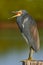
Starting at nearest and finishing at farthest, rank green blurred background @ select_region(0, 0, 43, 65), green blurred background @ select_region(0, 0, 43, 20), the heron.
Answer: the heron
green blurred background @ select_region(0, 0, 43, 65)
green blurred background @ select_region(0, 0, 43, 20)

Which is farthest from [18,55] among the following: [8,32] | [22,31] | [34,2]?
[22,31]

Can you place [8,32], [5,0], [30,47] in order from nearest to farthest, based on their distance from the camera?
[30,47] → [8,32] → [5,0]

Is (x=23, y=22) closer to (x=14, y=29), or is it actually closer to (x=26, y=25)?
(x=26, y=25)

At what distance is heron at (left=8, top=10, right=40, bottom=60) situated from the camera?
1724 millimetres

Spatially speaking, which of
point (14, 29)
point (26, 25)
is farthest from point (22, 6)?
point (26, 25)

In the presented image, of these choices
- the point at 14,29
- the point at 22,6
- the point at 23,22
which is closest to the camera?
the point at 23,22

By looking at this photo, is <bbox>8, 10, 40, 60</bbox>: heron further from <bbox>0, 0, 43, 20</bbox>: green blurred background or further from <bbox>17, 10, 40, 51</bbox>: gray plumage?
<bbox>0, 0, 43, 20</bbox>: green blurred background

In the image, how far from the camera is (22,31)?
5.82 ft

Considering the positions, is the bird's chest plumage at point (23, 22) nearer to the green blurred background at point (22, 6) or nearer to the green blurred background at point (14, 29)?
the green blurred background at point (14, 29)

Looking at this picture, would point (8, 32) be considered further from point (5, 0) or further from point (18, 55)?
point (18, 55)

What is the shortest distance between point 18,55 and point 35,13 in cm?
220

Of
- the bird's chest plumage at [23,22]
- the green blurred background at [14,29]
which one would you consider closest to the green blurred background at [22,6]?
the green blurred background at [14,29]

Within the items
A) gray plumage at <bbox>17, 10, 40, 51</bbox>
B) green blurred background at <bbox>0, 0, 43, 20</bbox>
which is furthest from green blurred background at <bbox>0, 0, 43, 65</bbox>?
gray plumage at <bbox>17, 10, 40, 51</bbox>

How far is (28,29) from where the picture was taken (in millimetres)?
1760
